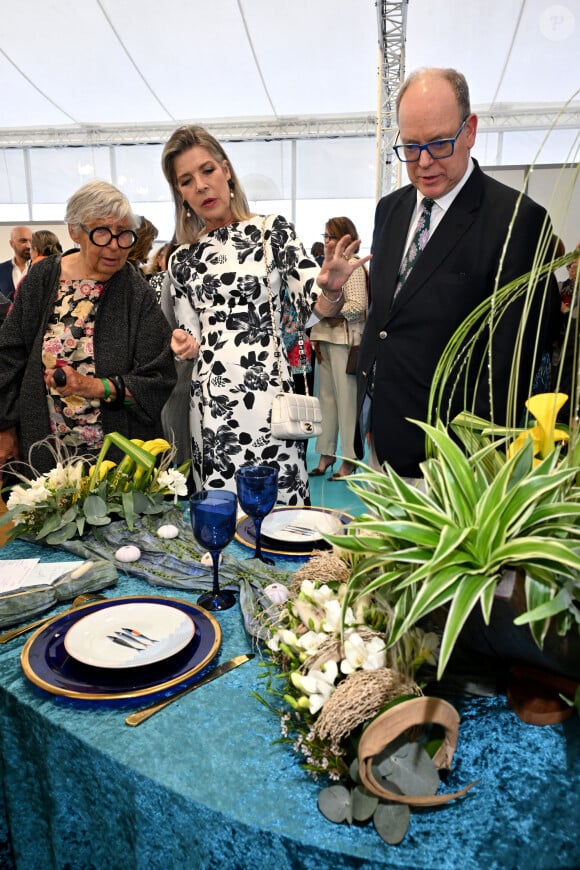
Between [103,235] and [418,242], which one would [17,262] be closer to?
[103,235]

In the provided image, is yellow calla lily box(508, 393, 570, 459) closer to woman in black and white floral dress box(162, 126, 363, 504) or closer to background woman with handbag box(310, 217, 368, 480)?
woman in black and white floral dress box(162, 126, 363, 504)

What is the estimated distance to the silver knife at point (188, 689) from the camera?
2.52ft

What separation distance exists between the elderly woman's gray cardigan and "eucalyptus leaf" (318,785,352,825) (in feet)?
4.86

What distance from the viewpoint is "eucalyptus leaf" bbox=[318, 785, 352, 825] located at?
2.06 feet

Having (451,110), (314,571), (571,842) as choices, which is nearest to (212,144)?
(451,110)

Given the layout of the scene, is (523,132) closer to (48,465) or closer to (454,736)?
(48,465)

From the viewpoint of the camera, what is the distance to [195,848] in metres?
0.67

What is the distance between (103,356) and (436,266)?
104cm

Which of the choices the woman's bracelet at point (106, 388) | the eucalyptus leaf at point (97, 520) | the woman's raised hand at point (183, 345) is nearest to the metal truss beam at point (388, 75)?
the woman's raised hand at point (183, 345)

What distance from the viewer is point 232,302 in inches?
75.2

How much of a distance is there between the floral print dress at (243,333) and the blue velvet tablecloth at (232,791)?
109 centimetres

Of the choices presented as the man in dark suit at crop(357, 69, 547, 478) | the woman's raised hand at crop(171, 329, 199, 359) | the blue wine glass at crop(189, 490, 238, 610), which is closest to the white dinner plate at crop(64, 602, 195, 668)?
the blue wine glass at crop(189, 490, 238, 610)

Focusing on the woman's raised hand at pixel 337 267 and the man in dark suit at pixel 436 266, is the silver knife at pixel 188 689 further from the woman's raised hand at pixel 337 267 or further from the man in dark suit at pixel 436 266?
the woman's raised hand at pixel 337 267

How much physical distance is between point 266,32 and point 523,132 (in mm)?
4404
